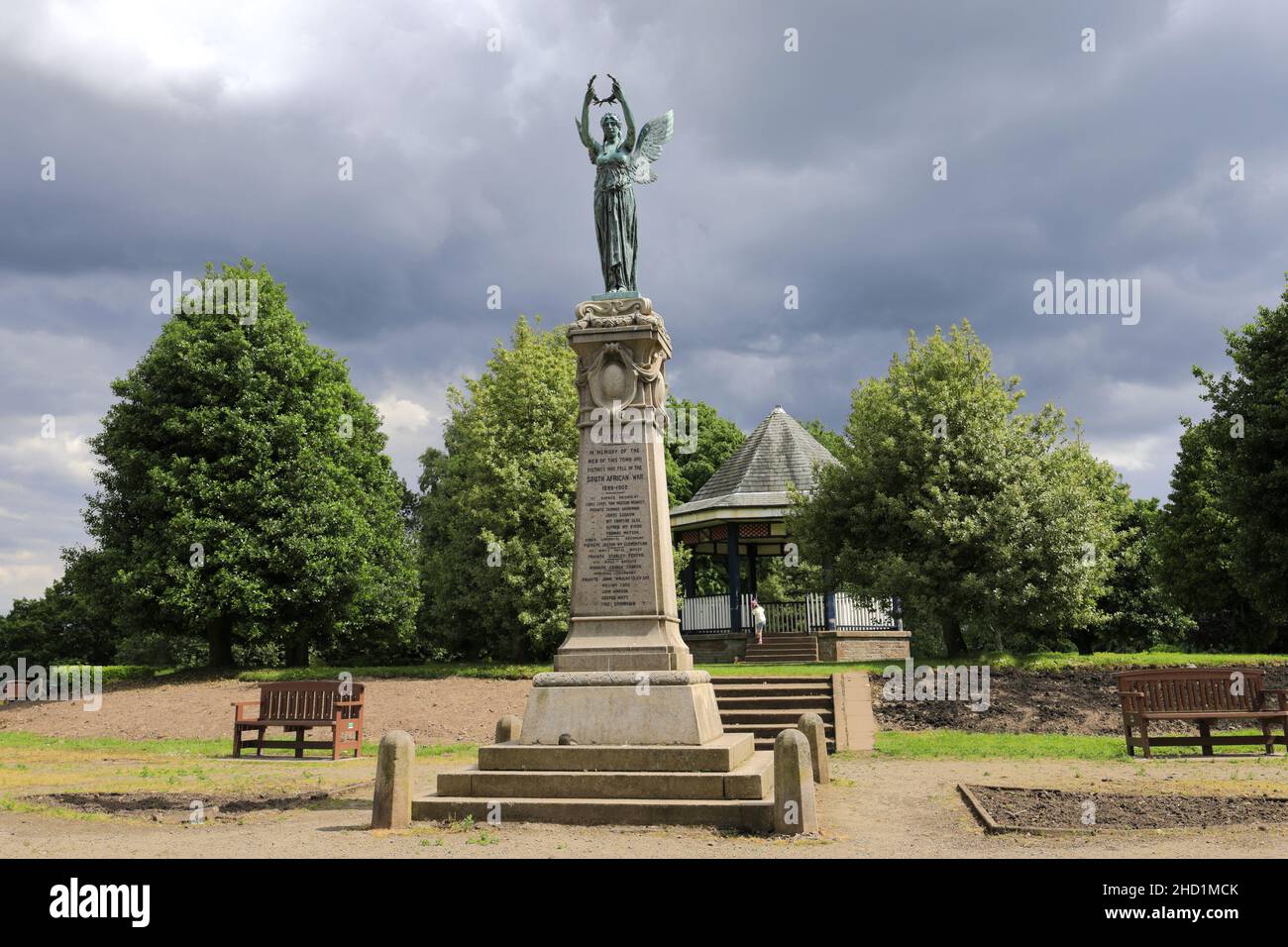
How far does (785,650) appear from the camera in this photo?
26.1 meters

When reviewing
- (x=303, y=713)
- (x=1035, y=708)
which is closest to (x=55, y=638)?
(x=303, y=713)

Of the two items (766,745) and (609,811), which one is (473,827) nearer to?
(609,811)

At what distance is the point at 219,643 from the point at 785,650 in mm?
15359

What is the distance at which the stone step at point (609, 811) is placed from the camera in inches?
307

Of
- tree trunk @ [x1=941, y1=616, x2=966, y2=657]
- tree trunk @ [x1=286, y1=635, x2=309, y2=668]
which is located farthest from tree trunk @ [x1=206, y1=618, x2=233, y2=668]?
tree trunk @ [x1=941, y1=616, x2=966, y2=657]

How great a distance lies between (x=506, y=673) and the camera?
23047 millimetres

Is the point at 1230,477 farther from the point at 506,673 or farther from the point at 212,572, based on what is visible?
the point at 212,572

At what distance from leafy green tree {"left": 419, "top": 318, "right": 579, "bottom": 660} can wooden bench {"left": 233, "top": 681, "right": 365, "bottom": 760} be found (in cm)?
1081

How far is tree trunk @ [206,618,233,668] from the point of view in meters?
25.6

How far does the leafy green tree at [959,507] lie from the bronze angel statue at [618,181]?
14143mm

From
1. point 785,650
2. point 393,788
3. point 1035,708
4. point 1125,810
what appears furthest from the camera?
point 785,650

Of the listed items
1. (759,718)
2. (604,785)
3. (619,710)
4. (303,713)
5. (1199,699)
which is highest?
(619,710)

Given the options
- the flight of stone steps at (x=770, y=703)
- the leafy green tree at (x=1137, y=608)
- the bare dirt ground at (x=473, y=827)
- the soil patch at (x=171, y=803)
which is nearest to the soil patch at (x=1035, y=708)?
the bare dirt ground at (x=473, y=827)

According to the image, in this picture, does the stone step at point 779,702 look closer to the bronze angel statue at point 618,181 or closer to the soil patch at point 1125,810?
the soil patch at point 1125,810
